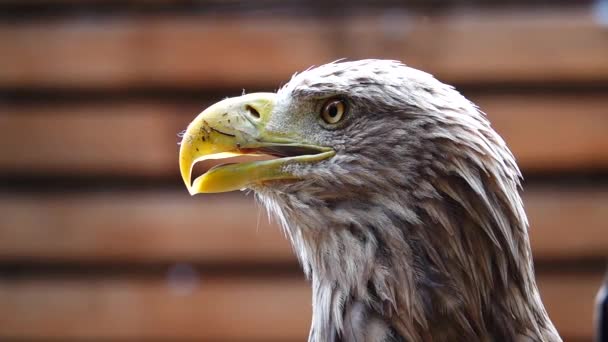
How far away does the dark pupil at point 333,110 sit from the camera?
1.69m

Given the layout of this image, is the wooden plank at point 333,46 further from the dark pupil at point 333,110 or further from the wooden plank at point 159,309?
the dark pupil at point 333,110

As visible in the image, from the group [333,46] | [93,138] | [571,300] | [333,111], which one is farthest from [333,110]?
[571,300]

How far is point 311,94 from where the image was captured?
1700 millimetres

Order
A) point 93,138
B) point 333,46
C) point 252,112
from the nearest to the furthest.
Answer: point 252,112 < point 333,46 < point 93,138

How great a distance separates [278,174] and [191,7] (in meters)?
1.91

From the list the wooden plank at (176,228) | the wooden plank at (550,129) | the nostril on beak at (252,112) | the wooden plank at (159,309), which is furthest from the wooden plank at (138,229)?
the nostril on beak at (252,112)

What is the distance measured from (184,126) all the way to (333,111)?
1820 millimetres

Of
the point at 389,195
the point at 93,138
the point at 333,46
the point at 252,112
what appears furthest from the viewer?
the point at 93,138

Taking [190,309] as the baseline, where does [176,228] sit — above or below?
above

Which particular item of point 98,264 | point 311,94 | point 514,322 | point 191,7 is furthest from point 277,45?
point 514,322

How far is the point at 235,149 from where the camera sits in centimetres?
170

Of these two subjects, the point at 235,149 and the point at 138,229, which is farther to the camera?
the point at 138,229

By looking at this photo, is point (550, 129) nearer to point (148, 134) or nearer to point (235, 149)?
point (148, 134)

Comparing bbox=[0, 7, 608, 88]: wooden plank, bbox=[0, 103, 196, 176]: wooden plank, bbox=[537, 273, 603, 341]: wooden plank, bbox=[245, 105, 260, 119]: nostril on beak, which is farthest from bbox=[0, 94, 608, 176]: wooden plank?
bbox=[245, 105, 260, 119]: nostril on beak
